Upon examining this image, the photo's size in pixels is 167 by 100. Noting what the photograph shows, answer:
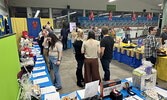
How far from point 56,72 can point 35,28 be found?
503 cm

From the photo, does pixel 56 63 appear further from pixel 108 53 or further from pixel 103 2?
pixel 103 2

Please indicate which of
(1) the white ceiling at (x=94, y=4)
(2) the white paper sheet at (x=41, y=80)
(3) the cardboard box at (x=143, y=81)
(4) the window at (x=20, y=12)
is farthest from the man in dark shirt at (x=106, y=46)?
(4) the window at (x=20, y=12)

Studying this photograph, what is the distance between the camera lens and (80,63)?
8.61 feet

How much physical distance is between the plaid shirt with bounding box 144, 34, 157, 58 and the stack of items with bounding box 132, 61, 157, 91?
1.47 meters

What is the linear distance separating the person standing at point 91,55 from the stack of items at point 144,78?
3.16 ft

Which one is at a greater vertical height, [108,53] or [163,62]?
[108,53]

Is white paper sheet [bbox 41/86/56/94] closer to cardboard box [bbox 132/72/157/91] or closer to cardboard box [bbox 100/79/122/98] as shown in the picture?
cardboard box [bbox 100/79/122/98]

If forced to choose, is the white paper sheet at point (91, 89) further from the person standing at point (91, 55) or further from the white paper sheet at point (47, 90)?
the person standing at point (91, 55)

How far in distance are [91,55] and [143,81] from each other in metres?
1.11

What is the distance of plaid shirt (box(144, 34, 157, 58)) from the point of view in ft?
9.06

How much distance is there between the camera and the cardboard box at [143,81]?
4.93ft

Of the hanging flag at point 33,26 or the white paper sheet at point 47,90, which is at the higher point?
the hanging flag at point 33,26

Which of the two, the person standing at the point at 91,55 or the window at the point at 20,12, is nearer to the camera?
the person standing at the point at 91,55

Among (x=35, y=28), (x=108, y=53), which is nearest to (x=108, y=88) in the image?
(x=108, y=53)
